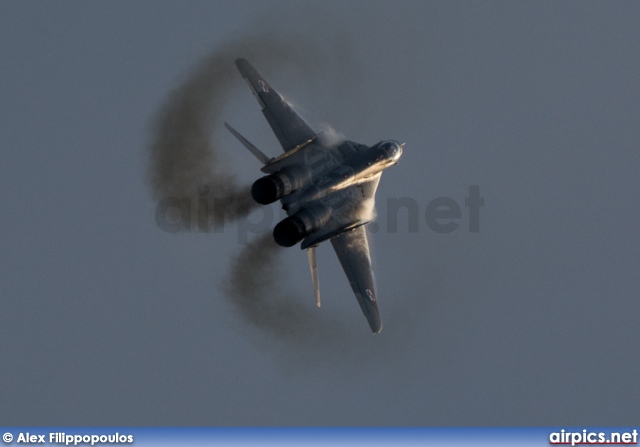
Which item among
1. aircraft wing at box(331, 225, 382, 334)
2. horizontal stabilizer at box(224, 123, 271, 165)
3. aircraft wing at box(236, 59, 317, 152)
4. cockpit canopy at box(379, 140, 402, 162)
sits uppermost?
aircraft wing at box(236, 59, 317, 152)

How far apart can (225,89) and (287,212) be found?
430 inches

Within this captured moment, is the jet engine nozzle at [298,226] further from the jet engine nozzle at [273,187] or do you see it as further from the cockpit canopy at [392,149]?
the cockpit canopy at [392,149]

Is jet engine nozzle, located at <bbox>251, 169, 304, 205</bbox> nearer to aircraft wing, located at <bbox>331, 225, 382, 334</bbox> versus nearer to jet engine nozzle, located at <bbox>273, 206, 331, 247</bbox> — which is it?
jet engine nozzle, located at <bbox>273, 206, 331, 247</bbox>

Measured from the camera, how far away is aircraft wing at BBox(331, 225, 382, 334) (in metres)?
52.0

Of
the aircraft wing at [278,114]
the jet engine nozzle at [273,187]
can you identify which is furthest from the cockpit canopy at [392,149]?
the jet engine nozzle at [273,187]

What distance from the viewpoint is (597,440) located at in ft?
174

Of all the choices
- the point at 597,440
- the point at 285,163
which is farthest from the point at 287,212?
the point at 597,440

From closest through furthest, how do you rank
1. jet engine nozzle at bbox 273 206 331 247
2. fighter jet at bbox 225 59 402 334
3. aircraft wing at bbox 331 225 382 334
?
jet engine nozzle at bbox 273 206 331 247 → fighter jet at bbox 225 59 402 334 → aircraft wing at bbox 331 225 382 334

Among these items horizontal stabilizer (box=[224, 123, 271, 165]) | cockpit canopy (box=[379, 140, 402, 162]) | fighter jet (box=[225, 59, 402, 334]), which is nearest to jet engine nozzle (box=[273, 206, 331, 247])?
fighter jet (box=[225, 59, 402, 334])

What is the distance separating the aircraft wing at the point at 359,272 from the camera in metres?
52.0

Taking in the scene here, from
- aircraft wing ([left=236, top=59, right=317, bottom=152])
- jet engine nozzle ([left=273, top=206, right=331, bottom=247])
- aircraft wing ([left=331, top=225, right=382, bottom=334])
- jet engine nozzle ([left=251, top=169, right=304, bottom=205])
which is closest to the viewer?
jet engine nozzle ([left=273, top=206, right=331, bottom=247])

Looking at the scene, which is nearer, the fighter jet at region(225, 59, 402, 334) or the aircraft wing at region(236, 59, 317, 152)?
the fighter jet at region(225, 59, 402, 334)

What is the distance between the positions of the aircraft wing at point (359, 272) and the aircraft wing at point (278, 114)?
587 cm

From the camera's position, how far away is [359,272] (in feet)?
172
